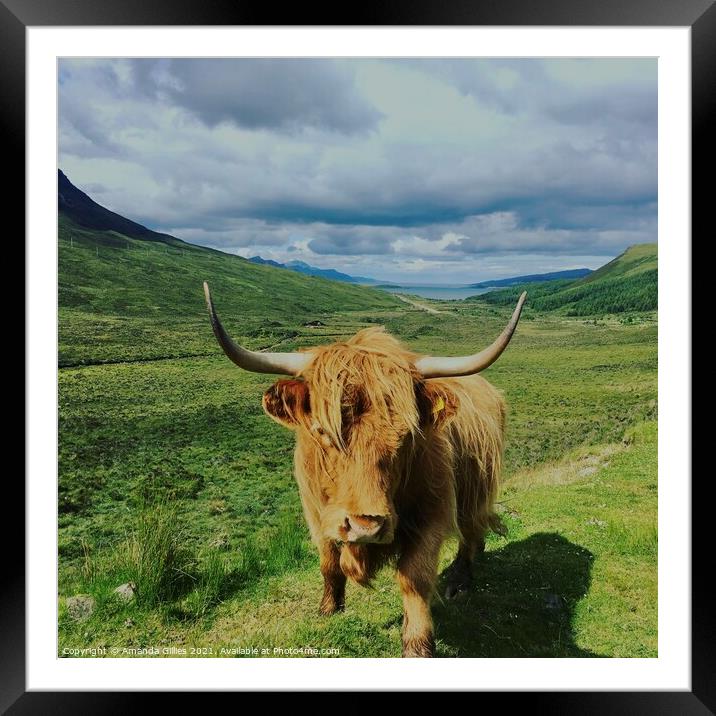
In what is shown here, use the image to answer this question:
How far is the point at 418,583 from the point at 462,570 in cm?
109

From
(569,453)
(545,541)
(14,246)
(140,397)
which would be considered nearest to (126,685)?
(140,397)

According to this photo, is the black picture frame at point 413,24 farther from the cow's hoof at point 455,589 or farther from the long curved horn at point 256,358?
the long curved horn at point 256,358

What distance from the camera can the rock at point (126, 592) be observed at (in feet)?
8.85

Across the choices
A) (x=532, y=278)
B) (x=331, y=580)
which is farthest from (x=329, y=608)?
(x=532, y=278)

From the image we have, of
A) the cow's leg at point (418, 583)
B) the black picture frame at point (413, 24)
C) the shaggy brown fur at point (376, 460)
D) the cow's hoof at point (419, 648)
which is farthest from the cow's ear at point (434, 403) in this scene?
the black picture frame at point (413, 24)

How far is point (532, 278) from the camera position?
3.72 m

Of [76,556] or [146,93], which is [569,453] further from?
[146,93]

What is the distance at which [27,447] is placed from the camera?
259cm

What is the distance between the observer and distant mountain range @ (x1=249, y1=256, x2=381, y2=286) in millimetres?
3616

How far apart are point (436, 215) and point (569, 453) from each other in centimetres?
249

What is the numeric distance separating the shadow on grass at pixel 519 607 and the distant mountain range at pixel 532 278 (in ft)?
6.54

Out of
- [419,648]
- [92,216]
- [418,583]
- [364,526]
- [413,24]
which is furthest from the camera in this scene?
[92,216]

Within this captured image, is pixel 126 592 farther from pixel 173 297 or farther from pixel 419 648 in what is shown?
pixel 173 297

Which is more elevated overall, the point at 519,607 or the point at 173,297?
the point at 173,297
